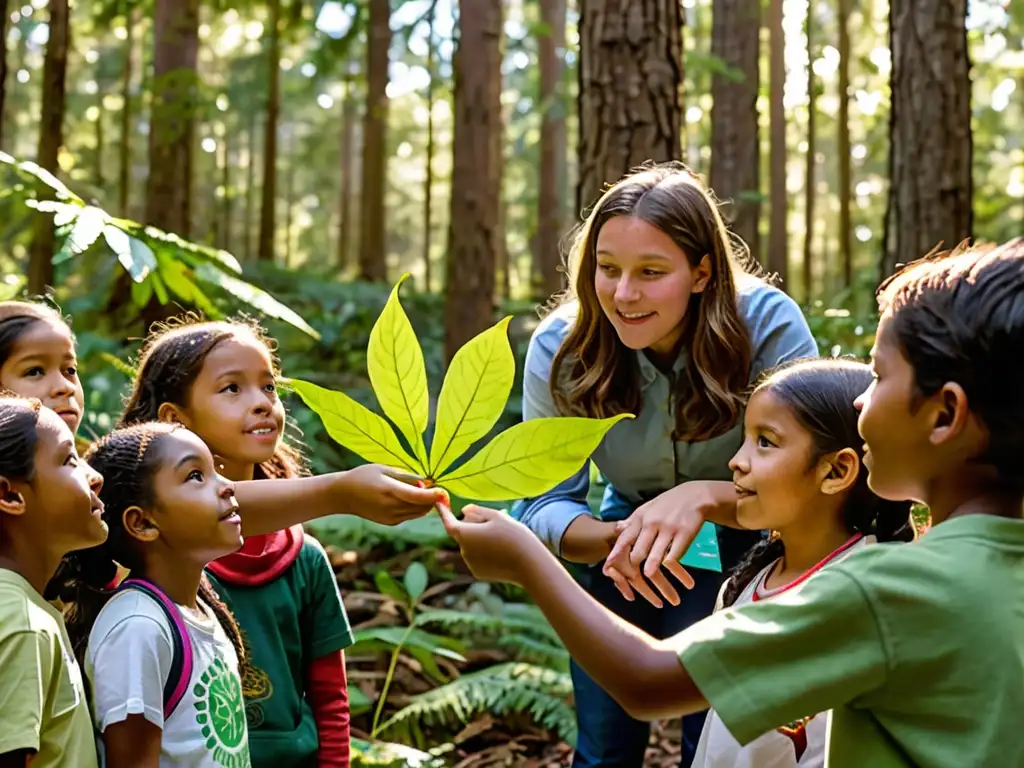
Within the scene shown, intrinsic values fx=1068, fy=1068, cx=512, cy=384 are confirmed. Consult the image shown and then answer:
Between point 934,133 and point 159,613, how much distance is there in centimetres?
589

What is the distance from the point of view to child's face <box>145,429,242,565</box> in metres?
2.18

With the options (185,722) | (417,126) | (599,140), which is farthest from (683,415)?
(417,126)

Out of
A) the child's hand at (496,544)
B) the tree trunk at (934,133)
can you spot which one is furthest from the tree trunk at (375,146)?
the child's hand at (496,544)

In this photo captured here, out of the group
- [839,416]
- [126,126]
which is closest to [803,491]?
[839,416]

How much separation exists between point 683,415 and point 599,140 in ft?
7.66

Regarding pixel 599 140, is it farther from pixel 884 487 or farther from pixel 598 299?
pixel 884 487

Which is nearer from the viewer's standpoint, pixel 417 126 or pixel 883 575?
pixel 883 575

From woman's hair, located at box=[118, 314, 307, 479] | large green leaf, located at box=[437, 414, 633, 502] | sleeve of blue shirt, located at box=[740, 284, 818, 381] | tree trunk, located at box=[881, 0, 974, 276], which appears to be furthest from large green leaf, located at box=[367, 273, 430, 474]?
tree trunk, located at box=[881, 0, 974, 276]

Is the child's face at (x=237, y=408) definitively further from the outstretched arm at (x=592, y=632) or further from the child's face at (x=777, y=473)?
Answer: the child's face at (x=777, y=473)

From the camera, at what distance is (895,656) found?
4.71 ft

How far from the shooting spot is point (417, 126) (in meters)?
28.6

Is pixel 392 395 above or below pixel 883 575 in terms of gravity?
above

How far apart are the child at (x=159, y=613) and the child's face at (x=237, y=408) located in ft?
0.87

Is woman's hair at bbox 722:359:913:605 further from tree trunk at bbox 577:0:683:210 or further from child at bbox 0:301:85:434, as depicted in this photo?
tree trunk at bbox 577:0:683:210
